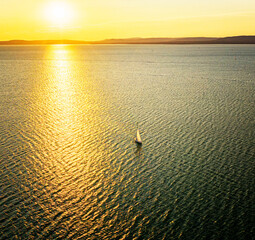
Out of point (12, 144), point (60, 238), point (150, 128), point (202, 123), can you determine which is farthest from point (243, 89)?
point (60, 238)

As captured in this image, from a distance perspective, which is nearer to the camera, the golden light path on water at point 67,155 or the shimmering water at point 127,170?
the shimmering water at point 127,170

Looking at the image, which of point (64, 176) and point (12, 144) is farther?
point (12, 144)

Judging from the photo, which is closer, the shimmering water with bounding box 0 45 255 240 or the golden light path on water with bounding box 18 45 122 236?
the shimmering water with bounding box 0 45 255 240

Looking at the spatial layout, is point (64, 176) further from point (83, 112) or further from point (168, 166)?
point (83, 112)

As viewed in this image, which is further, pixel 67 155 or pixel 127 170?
pixel 67 155

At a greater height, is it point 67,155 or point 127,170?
point 67,155

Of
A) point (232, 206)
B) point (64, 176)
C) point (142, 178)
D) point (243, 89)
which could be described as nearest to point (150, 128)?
point (142, 178)

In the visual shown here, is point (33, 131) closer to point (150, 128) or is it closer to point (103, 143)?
point (103, 143)

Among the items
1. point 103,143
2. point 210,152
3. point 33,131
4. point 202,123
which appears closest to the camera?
→ point 210,152

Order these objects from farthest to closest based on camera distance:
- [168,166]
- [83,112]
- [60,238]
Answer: [83,112], [168,166], [60,238]
